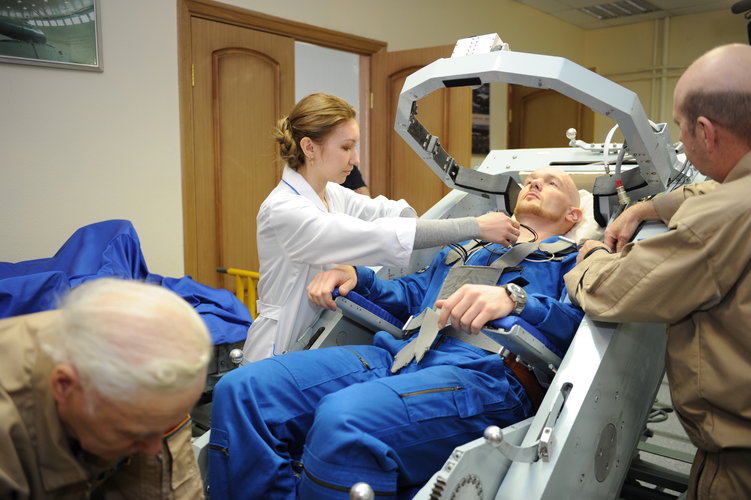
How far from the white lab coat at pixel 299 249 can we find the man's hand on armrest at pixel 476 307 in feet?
1.52

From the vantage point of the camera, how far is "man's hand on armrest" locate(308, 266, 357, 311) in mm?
1885

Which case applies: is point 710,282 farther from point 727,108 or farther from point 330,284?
point 330,284

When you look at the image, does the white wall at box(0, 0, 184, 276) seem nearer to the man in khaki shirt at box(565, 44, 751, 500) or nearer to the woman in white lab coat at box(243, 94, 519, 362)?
the woman in white lab coat at box(243, 94, 519, 362)

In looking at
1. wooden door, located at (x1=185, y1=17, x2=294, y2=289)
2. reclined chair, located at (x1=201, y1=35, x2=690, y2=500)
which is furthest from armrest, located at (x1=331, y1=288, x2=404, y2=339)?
wooden door, located at (x1=185, y1=17, x2=294, y2=289)

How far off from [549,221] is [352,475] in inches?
50.2

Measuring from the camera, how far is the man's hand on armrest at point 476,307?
144 cm

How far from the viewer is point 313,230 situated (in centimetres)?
193

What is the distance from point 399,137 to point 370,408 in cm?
397

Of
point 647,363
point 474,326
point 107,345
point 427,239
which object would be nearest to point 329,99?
point 427,239

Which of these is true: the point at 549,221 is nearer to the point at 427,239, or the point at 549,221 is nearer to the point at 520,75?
the point at 427,239

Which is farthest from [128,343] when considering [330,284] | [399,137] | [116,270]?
[399,137]

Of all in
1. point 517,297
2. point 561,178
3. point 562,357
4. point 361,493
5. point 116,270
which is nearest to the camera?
point 361,493

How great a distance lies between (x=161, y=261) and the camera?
12.5 feet

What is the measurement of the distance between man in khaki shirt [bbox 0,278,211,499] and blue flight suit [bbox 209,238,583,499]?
0.49m
